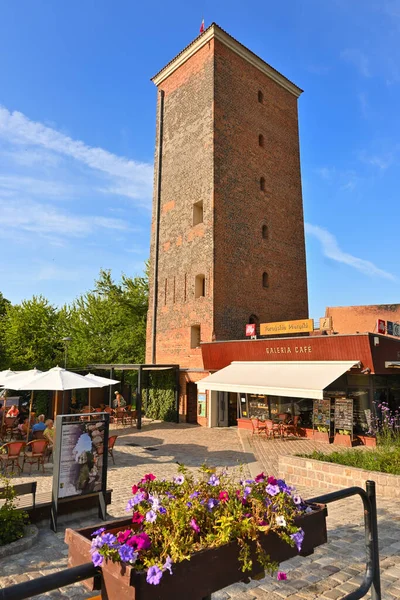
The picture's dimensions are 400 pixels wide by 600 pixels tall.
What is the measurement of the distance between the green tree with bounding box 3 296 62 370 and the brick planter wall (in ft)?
89.2

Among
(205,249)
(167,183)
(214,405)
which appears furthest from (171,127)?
(214,405)

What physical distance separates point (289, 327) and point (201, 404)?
6.10 meters

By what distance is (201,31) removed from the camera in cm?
2542

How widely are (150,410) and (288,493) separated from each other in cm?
2135

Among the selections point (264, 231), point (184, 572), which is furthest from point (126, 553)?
point (264, 231)

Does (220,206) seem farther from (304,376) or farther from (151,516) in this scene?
(151,516)

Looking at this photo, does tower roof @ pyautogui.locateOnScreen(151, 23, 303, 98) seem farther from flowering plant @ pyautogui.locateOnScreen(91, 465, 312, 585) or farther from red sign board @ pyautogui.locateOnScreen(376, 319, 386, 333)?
flowering plant @ pyautogui.locateOnScreen(91, 465, 312, 585)

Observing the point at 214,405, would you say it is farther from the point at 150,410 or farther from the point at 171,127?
the point at 171,127

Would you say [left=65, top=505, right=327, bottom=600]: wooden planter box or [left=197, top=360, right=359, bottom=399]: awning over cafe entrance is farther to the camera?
[left=197, top=360, right=359, bottom=399]: awning over cafe entrance

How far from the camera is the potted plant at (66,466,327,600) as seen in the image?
2.18m

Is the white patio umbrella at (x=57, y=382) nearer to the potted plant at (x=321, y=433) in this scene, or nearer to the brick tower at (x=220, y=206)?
the potted plant at (x=321, y=433)

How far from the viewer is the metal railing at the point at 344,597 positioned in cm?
167

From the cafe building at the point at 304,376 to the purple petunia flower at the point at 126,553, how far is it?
39.2 feet

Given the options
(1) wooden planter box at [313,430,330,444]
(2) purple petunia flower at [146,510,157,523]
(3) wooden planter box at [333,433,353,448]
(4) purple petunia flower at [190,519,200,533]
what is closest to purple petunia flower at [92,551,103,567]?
(2) purple petunia flower at [146,510,157,523]
